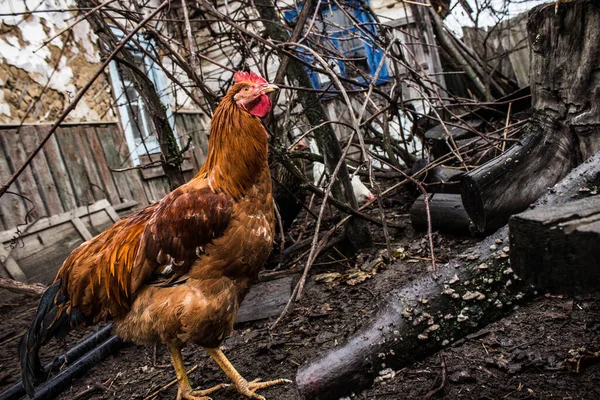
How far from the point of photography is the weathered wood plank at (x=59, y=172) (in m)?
5.49

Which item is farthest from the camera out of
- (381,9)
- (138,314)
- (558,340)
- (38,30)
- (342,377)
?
(381,9)

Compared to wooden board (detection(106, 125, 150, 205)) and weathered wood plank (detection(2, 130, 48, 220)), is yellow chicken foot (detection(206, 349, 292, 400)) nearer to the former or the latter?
weathered wood plank (detection(2, 130, 48, 220))

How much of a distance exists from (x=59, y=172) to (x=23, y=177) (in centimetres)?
54

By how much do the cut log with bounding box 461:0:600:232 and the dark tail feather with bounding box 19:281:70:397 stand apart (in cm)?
260

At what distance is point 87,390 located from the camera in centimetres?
276

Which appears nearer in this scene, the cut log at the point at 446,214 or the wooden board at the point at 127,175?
the cut log at the point at 446,214

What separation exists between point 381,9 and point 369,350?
25.7 ft

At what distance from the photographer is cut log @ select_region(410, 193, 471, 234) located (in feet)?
11.5

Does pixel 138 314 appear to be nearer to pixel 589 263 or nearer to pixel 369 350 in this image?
pixel 369 350

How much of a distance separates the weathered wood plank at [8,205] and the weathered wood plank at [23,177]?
0.20 feet

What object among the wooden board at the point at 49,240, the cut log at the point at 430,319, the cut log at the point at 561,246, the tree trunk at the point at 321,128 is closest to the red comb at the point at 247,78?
the tree trunk at the point at 321,128

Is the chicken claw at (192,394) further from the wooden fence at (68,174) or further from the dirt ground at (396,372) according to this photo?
the wooden fence at (68,174)

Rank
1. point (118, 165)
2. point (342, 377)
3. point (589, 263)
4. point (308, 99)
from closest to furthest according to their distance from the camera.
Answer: point (589, 263), point (342, 377), point (308, 99), point (118, 165)

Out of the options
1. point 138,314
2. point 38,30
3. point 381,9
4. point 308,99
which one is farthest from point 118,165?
point 381,9
